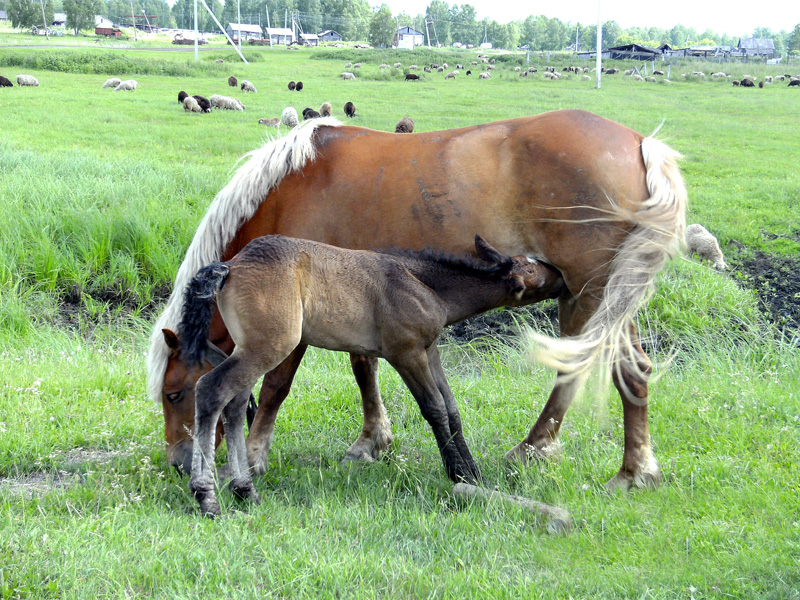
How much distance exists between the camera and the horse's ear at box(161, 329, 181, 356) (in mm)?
3902

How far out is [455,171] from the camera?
164 inches

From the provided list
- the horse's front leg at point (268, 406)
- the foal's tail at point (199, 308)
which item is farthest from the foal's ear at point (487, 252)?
the foal's tail at point (199, 308)

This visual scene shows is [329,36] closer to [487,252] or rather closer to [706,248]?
[706,248]

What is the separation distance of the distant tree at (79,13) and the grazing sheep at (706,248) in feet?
310

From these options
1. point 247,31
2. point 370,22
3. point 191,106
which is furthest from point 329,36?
point 191,106

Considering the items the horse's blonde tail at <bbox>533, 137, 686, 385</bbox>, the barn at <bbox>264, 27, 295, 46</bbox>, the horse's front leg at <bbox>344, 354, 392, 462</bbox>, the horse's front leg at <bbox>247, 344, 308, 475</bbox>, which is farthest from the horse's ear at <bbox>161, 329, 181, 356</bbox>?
the barn at <bbox>264, 27, 295, 46</bbox>

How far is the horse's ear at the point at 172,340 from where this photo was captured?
390cm

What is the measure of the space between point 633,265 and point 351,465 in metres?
2.01

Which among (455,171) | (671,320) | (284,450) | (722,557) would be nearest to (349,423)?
(284,450)

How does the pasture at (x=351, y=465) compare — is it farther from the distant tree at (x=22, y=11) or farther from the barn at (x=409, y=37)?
the barn at (x=409, y=37)

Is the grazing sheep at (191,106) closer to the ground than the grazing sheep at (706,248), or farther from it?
farther from it

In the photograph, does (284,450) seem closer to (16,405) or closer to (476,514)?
(476,514)

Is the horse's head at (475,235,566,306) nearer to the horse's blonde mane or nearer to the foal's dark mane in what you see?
the foal's dark mane

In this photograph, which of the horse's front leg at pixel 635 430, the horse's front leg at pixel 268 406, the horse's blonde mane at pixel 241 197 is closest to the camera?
the horse's front leg at pixel 635 430
